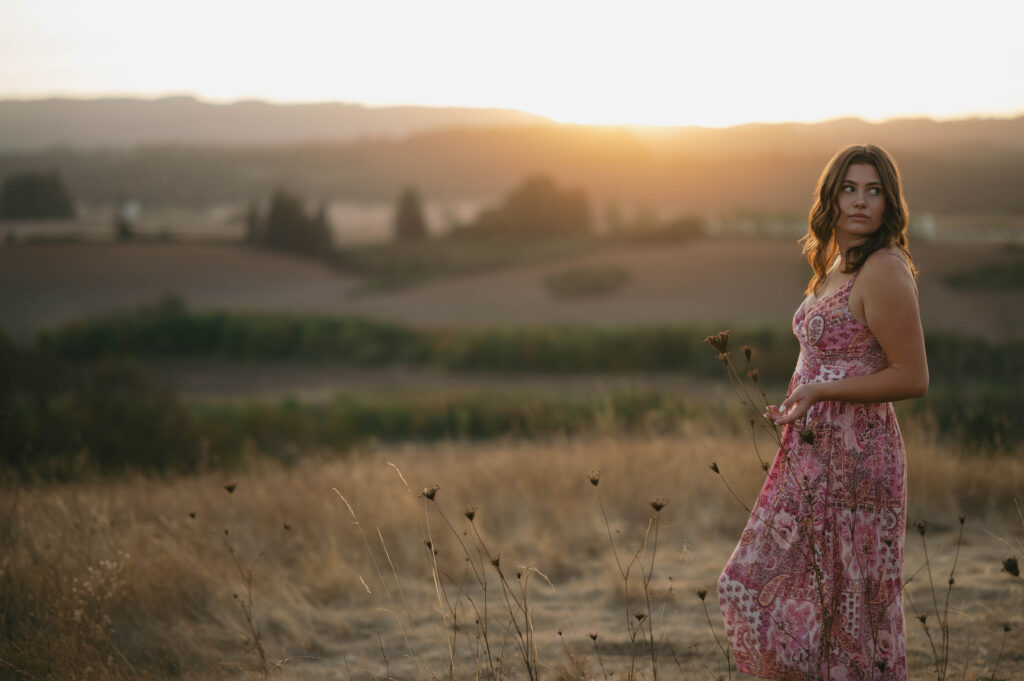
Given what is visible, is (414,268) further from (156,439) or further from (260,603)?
(260,603)

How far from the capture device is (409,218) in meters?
42.6

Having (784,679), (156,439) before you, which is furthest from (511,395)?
(784,679)

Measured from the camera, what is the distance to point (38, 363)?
17.3 metres

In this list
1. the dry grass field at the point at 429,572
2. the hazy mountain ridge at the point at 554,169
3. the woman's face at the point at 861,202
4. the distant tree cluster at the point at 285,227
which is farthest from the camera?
the distant tree cluster at the point at 285,227

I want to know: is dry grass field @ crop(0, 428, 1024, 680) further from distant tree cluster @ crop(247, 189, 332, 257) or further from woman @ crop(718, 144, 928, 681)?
distant tree cluster @ crop(247, 189, 332, 257)

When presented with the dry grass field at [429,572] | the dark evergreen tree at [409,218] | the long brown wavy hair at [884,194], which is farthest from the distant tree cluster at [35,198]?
the long brown wavy hair at [884,194]

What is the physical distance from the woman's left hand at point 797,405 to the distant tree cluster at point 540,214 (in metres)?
39.7

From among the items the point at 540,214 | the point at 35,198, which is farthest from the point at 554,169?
the point at 35,198

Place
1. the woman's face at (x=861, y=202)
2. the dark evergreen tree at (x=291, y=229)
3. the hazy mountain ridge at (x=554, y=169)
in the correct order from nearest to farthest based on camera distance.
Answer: the woman's face at (x=861, y=202)
the hazy mountain ridge at (x=554, y=169)
the dark evergreen tree at (x=291, y=229)

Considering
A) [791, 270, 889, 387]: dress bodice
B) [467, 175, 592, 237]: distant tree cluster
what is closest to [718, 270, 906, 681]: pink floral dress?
[791, 270, 889, 387]: dress bodice

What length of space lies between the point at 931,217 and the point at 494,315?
16.5 metres

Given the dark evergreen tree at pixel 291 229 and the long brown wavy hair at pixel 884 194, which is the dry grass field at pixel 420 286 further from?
the long brown wavy hair at pixel 884 194

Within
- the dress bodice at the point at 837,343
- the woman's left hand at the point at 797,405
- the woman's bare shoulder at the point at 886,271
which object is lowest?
the woman's left hand at the point at 797,405

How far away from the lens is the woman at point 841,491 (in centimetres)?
244
